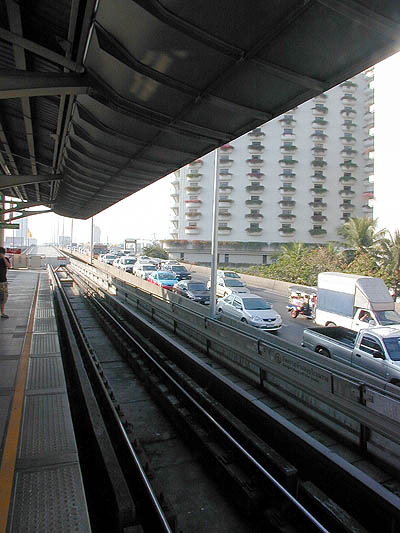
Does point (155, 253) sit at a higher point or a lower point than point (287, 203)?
lower

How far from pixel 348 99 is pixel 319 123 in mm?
6947

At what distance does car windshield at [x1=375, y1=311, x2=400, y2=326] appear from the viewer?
13.0m

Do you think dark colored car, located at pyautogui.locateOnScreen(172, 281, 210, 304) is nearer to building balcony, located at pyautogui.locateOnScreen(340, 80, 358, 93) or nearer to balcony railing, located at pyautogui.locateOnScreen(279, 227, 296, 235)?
balcony railing, located at pyautogui.locateOnScreen(279, 227, 296, 235)

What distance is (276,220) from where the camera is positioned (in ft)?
217

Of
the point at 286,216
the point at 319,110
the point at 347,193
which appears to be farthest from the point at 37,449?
the point at 319,110

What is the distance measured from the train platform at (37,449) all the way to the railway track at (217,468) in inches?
30.3

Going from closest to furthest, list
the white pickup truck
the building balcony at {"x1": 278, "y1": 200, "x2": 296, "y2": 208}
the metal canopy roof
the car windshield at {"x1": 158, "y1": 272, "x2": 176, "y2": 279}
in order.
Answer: the metal canopy roof, the white pickup truck, the car windshield at {"x1": 158, "y1": 272, "x2": 176, "y2": 279}, the building balcony at {"x1": 278, "y1": 200, "x2": 296, "y2": 208}

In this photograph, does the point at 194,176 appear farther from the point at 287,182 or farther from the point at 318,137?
the point at 318,137

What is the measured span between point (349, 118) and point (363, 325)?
64422 millimetres

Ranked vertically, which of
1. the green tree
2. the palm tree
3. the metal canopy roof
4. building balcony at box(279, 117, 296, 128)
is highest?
building balcony at box(279, 117, 296, 128)

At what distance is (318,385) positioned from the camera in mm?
6270

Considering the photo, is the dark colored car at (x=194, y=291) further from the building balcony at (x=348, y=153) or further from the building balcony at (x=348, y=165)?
the building balcony at (x=348, y=153)

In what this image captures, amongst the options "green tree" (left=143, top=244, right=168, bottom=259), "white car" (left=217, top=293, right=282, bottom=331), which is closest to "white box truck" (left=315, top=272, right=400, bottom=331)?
"white car" (left=217, top=293, right=282, bottom=331)

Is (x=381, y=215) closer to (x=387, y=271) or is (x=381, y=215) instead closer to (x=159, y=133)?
(x=387, y=271)
